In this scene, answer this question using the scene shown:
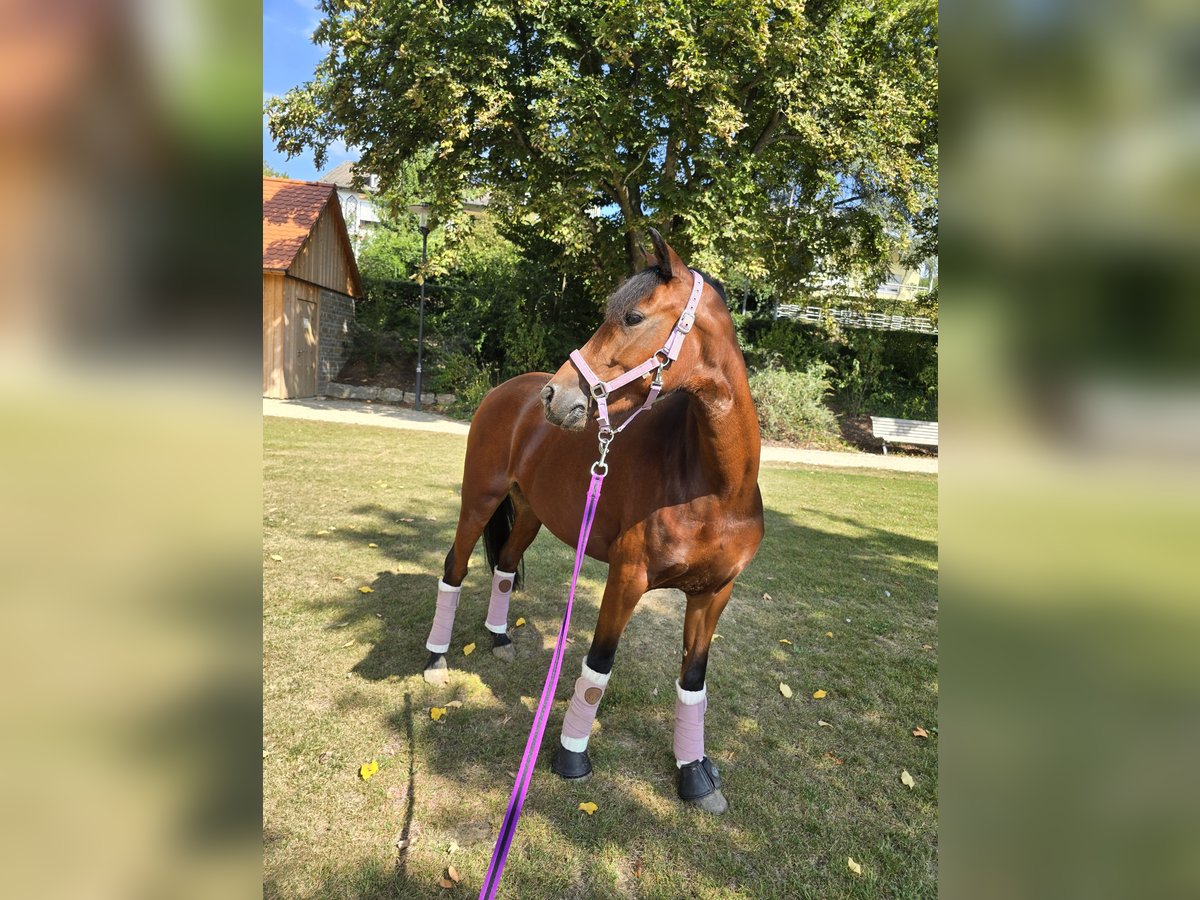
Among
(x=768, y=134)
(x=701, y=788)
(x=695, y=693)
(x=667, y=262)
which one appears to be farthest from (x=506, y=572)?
(x=768, y=134)

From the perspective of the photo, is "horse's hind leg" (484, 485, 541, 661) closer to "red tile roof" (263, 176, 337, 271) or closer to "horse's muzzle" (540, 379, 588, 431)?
"horse's muzzle" (540, 379, 588, 431)

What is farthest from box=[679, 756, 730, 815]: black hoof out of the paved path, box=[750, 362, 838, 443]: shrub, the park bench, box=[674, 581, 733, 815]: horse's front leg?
the park bench

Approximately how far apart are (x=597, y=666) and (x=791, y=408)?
14.4m

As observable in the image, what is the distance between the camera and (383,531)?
256 inches

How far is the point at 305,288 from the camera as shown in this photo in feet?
59.8

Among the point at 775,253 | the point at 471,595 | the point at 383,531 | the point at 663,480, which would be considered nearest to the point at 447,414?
the point at 775,253

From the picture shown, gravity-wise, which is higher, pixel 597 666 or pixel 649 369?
pixel 649 369

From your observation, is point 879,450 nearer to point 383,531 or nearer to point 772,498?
point 772,498

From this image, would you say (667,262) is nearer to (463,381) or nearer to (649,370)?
(649,370)


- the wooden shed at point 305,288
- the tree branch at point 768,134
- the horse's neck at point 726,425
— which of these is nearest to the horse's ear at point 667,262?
the horse's neck at point 726,425

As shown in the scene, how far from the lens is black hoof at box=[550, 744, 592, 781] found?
2.99 m

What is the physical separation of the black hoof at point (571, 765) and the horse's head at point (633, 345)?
1.67 metres
